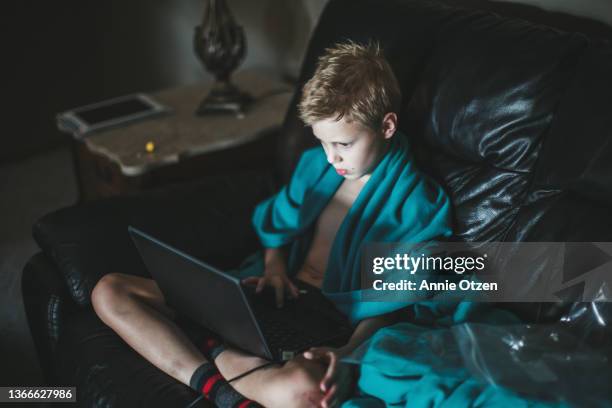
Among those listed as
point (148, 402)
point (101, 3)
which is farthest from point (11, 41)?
point (148, 402)

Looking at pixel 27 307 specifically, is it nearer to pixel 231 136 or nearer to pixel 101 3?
pixel 231 136

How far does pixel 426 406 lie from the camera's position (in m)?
1.16

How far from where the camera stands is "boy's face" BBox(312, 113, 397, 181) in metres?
1.41

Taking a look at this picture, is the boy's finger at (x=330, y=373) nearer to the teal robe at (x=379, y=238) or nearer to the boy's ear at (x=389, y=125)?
the teal robe at (x=379, y=238)

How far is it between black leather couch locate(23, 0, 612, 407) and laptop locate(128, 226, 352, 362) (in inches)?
5.9

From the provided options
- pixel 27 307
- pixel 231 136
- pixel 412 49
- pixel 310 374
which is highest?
pixel 412 49

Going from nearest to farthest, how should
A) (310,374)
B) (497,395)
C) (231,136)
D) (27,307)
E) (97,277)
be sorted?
(497,395) < (310,374) < (97,277) < (27,307) < (231,136)

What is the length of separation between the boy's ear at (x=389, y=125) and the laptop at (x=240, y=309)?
403 millimetres

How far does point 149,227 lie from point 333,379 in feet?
2.22

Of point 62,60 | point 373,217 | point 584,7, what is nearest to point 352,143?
point 373,217

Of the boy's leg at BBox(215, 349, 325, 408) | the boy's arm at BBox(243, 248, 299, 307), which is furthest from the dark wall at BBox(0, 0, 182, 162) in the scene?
the boy's leg at BBox(215, 349, 325, 408)

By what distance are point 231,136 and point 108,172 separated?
415mm

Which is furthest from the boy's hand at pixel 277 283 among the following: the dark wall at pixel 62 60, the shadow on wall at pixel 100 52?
the dark wall at pixel 62 60

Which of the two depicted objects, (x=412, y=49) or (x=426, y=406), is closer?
(x=426, y=406)
